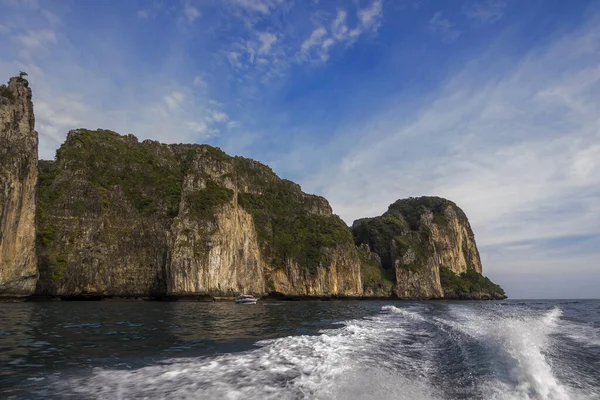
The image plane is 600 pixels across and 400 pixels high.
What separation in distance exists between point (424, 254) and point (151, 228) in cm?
10998

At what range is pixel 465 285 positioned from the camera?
534 feet

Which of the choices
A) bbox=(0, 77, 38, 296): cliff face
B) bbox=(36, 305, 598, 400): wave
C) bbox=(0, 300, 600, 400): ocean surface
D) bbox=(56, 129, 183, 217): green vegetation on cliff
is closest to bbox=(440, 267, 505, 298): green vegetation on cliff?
bbox=(56, 129, 183, 217): green vegetation on cliff

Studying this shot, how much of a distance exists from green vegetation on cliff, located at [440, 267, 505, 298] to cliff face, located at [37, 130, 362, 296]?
203 ft

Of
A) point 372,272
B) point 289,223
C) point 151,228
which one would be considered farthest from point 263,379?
point 372,272

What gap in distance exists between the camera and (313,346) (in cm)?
1491

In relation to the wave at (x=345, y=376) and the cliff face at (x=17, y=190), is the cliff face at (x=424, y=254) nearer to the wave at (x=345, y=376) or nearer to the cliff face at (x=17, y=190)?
the cliff face at (x=17, y=190)

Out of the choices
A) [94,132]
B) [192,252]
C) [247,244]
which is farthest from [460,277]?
[94,132]

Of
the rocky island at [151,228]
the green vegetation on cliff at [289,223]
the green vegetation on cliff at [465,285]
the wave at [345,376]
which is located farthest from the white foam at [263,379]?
the green vegetation on cliff at [465,285]

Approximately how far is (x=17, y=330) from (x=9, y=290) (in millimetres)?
38730

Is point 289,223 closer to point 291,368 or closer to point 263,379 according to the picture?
point 291,368

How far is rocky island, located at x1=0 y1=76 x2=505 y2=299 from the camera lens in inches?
2060

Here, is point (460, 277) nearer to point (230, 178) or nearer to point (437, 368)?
point (230, 178)

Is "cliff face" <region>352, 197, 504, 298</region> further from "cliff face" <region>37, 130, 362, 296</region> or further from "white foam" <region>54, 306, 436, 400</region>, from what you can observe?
"white foam" <region>54, 306, 436, 400</region>

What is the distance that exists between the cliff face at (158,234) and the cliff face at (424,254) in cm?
3253
